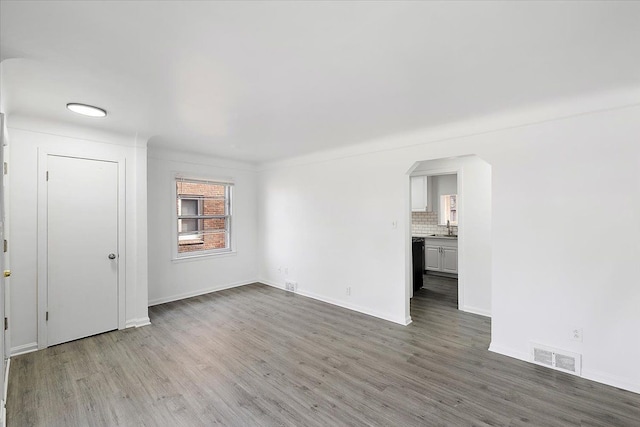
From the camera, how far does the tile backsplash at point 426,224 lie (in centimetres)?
705

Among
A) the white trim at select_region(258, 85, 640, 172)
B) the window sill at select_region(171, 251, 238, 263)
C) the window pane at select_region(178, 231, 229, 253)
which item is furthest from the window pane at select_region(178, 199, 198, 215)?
the white trim at select_region(258, 85, 640, 172)

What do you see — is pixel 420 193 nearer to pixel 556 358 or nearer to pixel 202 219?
pixel 556 358

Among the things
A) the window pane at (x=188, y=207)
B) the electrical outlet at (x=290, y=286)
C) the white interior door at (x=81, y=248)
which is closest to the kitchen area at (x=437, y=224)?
the electrical outlet at (x=290, y=286)

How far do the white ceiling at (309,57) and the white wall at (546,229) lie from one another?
1.43 feet

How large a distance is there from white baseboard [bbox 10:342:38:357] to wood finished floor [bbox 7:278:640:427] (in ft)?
0.61

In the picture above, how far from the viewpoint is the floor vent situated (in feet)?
8.61

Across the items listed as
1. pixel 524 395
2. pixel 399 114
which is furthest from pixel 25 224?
pixel 524 395

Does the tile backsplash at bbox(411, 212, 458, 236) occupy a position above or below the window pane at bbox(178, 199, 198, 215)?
below

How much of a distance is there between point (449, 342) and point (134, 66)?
3.98 meters

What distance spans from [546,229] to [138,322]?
4.96 metres

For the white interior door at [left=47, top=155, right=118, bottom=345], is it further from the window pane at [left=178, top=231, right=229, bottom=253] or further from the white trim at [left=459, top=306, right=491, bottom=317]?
the white trim at [left=459, top=306, right=491, bottom=317]

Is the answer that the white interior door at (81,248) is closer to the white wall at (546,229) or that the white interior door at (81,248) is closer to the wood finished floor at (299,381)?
the wood finished floor at (299,381)

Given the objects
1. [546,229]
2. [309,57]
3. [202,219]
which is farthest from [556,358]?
[202,219]

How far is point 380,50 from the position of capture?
1.81 meters
